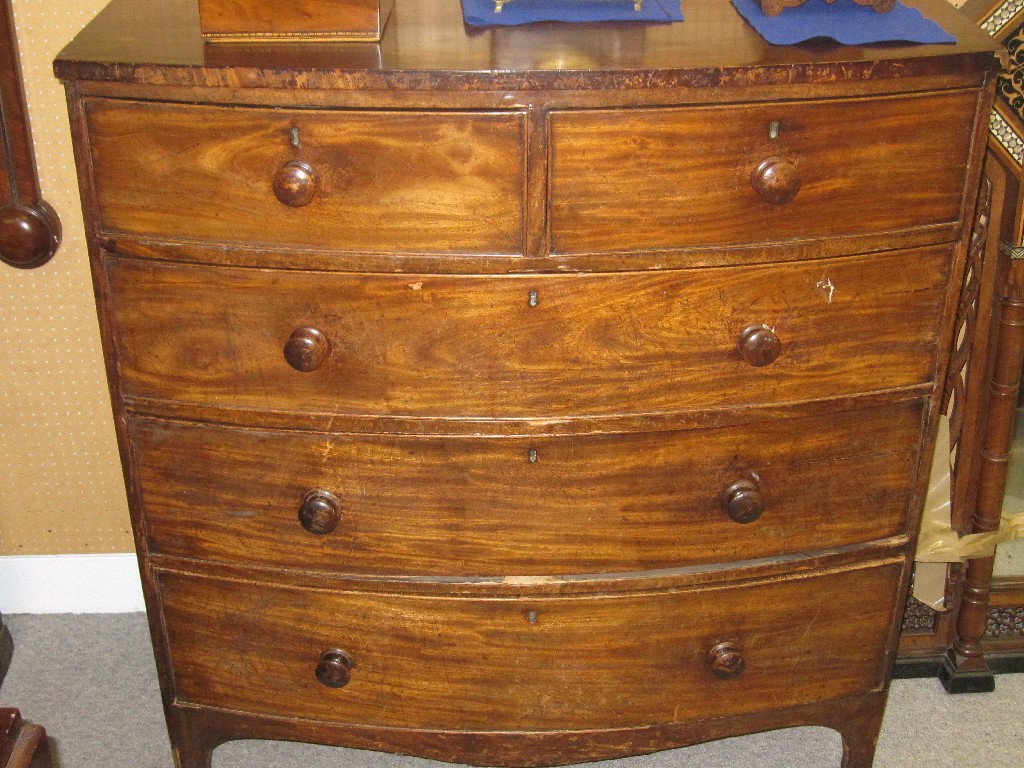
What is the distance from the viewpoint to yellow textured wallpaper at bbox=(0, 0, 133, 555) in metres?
2.08

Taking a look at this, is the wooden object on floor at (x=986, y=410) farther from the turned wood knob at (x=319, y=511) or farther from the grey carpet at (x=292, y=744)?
the turned wood knob at (x=319, y=511)

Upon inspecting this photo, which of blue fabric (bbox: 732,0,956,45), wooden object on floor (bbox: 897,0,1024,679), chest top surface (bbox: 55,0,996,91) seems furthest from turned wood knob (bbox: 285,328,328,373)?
wooden object on floor (bbox: 897,0,1024,679)

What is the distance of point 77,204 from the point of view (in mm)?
2188

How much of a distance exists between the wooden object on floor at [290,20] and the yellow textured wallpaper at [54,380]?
591mm

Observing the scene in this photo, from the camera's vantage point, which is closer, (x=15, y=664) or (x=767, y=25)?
(x=767, y=25)

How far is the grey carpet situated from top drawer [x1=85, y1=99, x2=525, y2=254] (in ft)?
3.59

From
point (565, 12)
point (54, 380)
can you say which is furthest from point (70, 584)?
point (565, 12)

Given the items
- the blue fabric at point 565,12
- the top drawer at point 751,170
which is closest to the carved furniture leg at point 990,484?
the top drawer at point 751,170

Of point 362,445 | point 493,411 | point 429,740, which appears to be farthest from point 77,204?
point 429,740

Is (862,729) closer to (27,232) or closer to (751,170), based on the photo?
Answer: (751,170)

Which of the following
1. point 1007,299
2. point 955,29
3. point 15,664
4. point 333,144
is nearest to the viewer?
point 333,144

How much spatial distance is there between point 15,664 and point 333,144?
147cm

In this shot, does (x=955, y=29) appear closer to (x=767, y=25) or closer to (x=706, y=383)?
(x=767, y=25)

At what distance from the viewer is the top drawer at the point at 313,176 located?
151 centimetres
